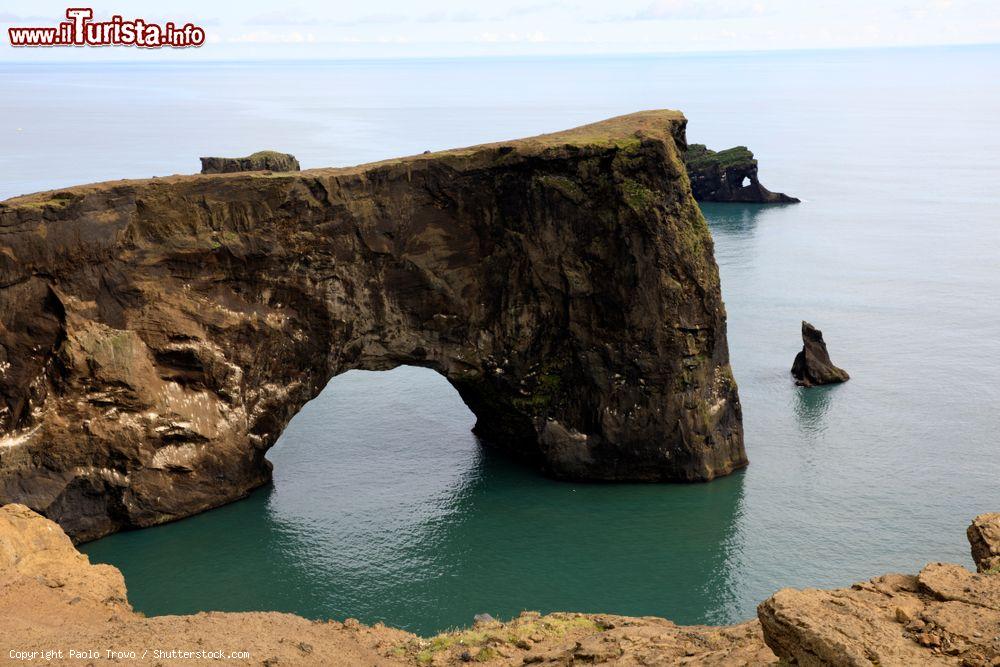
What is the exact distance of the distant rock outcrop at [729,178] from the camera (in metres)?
120

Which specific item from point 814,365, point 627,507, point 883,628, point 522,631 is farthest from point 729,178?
point 883,628

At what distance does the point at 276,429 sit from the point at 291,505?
115 inches

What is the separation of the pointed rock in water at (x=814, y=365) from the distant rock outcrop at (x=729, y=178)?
2582 inches

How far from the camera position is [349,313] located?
4175 cm

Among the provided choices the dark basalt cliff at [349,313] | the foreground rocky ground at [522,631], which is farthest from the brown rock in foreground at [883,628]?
the dark basalt cliff at [349,313]

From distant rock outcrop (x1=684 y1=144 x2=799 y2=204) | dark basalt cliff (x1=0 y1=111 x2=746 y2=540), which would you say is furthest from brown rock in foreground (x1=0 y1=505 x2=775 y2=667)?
distant rock outcrop (x1=684 y1=144 x2=799 y2=204)

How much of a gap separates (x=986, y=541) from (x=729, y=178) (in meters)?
102

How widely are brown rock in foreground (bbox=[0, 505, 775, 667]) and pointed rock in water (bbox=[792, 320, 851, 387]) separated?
99.6 feet

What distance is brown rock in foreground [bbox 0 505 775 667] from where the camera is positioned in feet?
73.8

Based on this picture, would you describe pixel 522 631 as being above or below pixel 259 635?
below

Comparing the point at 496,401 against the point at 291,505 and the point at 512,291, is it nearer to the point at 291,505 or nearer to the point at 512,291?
the point at 512,291

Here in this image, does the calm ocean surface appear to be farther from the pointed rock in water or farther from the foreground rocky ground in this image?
the foreground rocky ground

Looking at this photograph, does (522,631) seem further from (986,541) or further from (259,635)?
(986,541)

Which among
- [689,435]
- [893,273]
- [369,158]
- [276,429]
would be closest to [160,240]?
[276,429]
